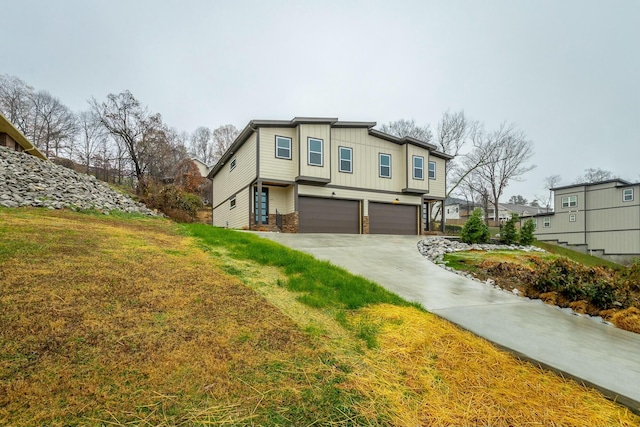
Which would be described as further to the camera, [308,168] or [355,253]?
[308,168]

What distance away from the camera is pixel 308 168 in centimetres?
1377

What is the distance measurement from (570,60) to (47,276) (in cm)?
1802

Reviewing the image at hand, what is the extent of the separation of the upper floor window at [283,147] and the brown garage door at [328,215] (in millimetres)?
2052

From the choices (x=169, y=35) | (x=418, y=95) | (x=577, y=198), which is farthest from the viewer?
(x=577, y=198)

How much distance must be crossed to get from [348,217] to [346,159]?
2913mm

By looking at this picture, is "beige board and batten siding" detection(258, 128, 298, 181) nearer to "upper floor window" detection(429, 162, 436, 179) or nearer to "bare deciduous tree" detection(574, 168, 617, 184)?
"upper floor window" detection(429, 162, 436, 179)

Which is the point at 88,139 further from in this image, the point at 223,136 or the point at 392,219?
the point at 392,219

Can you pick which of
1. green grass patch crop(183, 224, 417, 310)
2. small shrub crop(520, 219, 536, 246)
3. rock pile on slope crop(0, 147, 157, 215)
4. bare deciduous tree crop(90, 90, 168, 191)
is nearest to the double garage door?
small shrub crop(520, 219, 536, 246)

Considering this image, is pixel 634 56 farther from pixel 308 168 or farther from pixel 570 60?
pixel 308 168

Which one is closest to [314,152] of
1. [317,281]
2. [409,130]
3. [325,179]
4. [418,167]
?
[325,179]

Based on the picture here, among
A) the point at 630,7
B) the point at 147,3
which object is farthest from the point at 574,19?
the point at 147,3

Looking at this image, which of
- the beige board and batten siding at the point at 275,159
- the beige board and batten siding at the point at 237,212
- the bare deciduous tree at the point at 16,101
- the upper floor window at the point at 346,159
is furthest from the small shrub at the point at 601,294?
the bare deciduous tree at the point at 16,101

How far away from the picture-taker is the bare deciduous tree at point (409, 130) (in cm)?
2773

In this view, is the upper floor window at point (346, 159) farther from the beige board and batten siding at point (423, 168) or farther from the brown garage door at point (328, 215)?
the beige board and batten siding at point (423, 168)
